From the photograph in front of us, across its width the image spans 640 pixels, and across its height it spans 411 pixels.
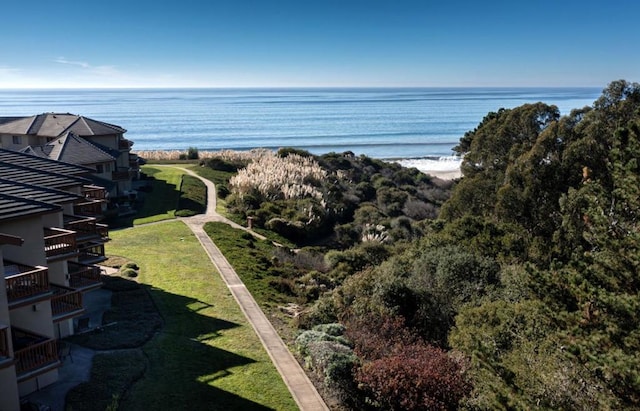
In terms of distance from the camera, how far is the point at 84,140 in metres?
38.4

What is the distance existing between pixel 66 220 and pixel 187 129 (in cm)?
11023

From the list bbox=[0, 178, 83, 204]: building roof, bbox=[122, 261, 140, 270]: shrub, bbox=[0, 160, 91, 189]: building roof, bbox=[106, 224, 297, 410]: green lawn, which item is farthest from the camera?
bbox=[122, 261, 140, 270]: shrub

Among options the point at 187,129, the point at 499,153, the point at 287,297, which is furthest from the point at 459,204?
the point at 187,129

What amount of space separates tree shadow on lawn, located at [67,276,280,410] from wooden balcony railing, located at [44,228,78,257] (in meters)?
3.20

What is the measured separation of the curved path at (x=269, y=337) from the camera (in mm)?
16203

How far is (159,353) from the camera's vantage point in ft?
59.4

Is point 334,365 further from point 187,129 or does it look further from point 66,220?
point 187,129

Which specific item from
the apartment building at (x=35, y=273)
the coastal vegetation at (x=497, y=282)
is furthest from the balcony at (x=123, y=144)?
the apartment building at (x=35, y=273)

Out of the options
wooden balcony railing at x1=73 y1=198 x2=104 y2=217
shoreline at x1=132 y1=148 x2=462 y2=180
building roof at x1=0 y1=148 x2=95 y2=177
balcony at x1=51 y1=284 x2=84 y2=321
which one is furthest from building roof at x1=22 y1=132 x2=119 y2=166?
shoreline at x1=132 y1=148 x2=462 y2=180

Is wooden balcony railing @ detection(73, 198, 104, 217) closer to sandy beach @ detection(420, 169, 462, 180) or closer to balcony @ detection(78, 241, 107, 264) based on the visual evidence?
balcony @ detection(78, 241, 107, 264)

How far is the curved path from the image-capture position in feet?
53.2

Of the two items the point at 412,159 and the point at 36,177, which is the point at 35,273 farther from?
the point at 412,159

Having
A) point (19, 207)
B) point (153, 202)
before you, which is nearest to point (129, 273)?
point (19, 207)

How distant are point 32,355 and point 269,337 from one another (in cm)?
822
